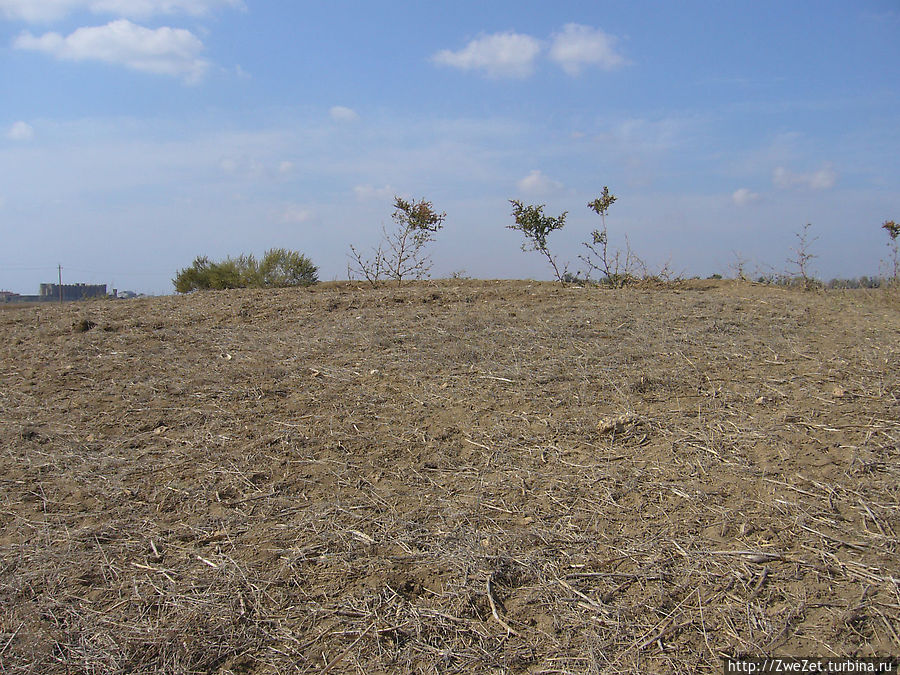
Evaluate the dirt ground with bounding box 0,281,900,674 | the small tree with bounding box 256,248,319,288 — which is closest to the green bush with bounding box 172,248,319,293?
the small tree with bounding box 256,248,319,288

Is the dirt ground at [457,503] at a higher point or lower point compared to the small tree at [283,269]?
lower

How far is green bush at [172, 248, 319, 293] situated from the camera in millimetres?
11898

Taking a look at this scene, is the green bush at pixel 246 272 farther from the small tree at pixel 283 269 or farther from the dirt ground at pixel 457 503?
the dirt ground at pixel 457 503

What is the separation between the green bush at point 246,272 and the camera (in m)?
11.9

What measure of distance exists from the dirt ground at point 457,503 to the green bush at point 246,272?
6967mm

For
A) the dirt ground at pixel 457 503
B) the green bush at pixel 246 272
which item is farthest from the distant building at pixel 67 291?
the dirt ground at pixel 457 503

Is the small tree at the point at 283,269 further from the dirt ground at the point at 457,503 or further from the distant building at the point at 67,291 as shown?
the dirt ground at the point at 457,503

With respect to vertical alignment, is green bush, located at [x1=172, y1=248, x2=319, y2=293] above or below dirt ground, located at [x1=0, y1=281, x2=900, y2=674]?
above

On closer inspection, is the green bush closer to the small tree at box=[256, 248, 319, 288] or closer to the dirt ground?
the small tree at box=[256, 248, 319, 288]

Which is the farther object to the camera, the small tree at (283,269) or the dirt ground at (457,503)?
the small tree at (283,269)

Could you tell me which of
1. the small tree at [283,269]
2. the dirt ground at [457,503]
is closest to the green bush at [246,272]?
the small tree at [283,269]

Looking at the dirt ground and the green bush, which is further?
the green bush

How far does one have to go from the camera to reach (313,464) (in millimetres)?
3156

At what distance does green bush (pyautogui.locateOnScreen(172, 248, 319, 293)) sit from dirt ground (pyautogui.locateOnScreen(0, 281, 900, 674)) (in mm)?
6967
